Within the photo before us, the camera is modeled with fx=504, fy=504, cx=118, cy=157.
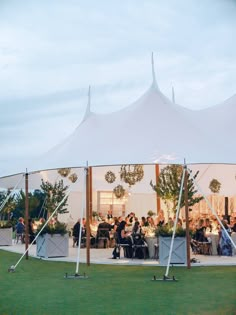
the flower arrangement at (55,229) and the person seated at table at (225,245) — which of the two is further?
the person seated at table at (225,245)

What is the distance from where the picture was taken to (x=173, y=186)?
15.1 m

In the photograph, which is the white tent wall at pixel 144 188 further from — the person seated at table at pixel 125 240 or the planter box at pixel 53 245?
the person seated at table at pixel 125 240

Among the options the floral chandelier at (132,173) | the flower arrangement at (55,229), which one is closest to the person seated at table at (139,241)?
the flower arrangement at (55,229)

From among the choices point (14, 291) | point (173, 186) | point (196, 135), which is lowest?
point (14, 291)

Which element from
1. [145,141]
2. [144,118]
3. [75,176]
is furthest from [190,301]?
[75,176]

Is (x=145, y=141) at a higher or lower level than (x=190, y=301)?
higher

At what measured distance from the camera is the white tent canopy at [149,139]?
34.3 ft

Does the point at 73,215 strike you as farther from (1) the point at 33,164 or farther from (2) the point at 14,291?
(2) the point at 14,291

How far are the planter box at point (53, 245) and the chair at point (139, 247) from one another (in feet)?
5.34

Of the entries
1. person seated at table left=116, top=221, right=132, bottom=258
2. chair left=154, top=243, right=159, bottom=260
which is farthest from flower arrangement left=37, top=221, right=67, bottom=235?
chair left=154, top=243, right=159, bottom=260

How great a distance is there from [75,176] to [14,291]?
1116cm

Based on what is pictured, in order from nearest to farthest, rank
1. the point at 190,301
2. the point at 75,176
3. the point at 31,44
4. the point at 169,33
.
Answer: the point at 31,44
the point at 169,33
the point at 190,301
the point at 75,176

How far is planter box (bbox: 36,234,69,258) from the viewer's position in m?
11.9

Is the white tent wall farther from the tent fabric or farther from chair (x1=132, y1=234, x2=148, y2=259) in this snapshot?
chair (x1=132, y1=234, x2=148, y2=259)
